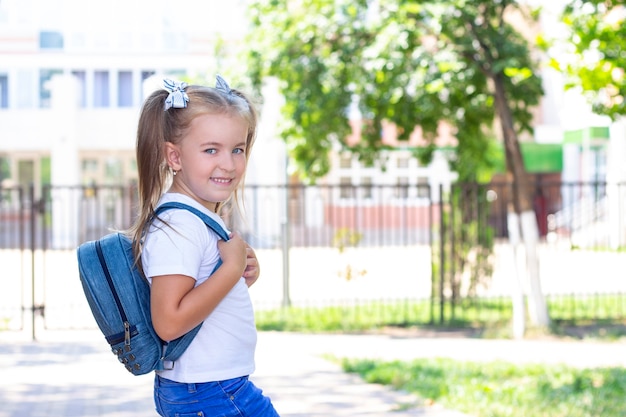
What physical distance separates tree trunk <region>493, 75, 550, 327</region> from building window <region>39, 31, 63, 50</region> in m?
23.4

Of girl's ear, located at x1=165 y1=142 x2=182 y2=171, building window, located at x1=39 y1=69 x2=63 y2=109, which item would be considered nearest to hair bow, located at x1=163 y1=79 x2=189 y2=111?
girl's ear, located at x1=165 y1=142 x2=182 y2=171

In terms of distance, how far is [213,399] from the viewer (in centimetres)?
267

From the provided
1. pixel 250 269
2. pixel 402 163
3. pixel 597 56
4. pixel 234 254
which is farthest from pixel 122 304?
pixel 402 163

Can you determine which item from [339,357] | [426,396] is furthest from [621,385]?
[339,357]

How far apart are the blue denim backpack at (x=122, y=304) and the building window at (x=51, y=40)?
103 ft

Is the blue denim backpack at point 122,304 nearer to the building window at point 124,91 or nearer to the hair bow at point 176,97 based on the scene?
the hair bow at point 176,97

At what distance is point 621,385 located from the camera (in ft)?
23.3

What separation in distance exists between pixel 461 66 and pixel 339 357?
4.01m

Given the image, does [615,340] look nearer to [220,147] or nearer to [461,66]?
[461,66]

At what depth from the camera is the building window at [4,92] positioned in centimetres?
3300

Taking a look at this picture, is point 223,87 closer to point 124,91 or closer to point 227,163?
point 227,163

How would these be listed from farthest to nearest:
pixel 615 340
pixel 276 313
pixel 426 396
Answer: pixel 276 313, pixel 615 340, pixel 426 396

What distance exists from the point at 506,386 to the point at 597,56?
265cm

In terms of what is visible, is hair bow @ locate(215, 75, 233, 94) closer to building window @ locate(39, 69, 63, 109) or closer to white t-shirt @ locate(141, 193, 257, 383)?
white t-shirt @ locate(141, 193, 257, 383)
